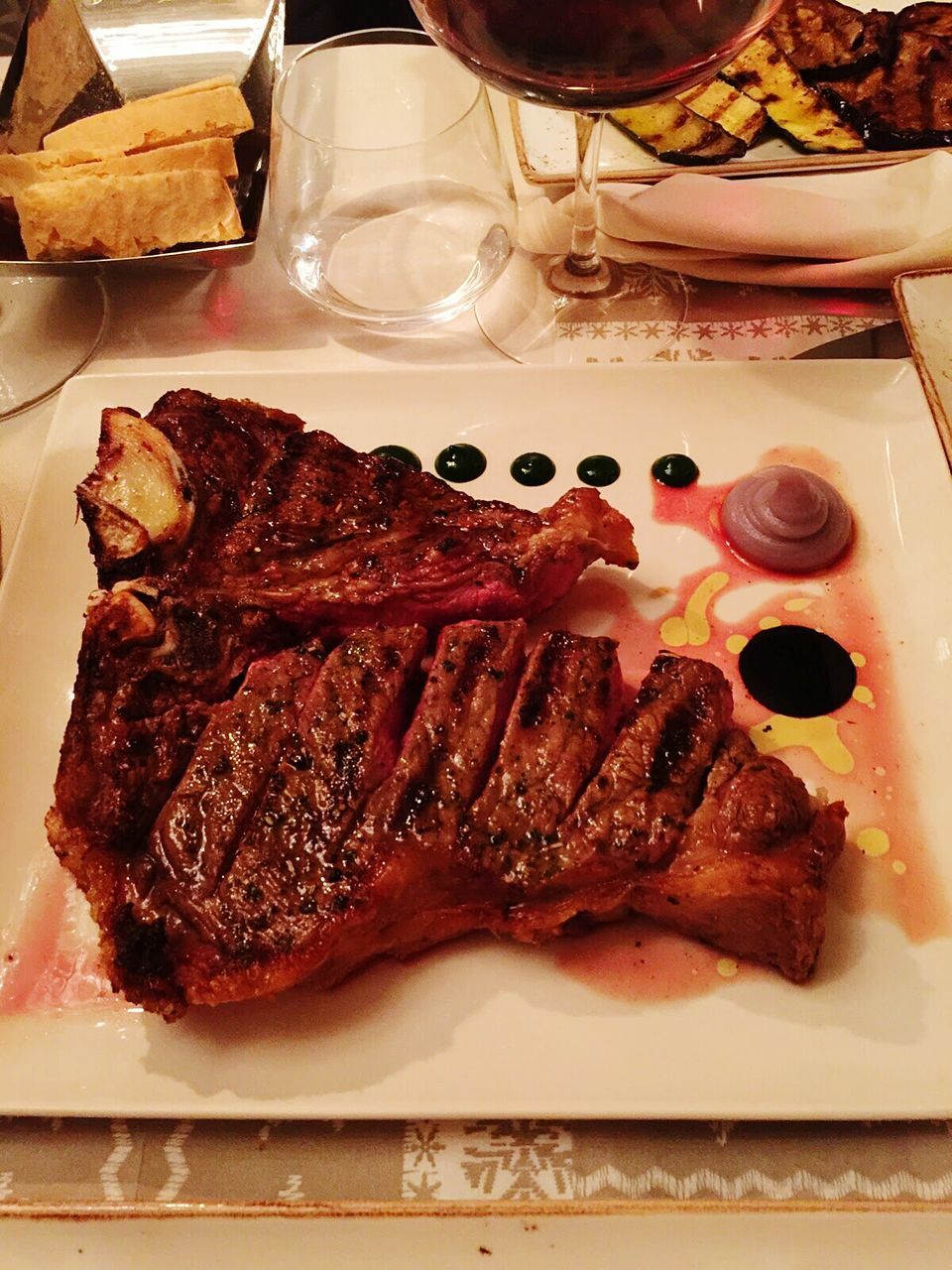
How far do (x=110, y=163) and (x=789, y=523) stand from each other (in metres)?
2.52

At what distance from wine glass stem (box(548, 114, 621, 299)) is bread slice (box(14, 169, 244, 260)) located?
113cm

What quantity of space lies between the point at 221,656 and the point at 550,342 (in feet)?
5.86

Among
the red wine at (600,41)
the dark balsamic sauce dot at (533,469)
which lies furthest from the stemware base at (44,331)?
the red wine at (600,41)

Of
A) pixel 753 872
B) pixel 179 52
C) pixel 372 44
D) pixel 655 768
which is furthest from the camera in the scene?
pixel 372 44

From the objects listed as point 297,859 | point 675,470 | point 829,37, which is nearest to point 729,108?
point 829,37

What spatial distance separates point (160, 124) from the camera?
11.7 ft

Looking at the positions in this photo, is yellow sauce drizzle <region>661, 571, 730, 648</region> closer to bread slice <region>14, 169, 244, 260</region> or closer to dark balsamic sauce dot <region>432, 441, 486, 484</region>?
dark balsamic sauce dot <region>432, 441, 486, 484</region>

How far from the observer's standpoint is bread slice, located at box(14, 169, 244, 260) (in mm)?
3354

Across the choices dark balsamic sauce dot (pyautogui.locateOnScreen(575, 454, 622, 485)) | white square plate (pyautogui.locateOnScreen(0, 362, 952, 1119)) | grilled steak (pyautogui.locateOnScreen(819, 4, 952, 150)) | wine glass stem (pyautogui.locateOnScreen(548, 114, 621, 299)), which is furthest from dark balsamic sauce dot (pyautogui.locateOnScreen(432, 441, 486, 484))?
grilled steak (pyautogui.locateOnScreen(819, 4, 952, 150))

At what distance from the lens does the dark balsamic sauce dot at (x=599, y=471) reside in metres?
3.12

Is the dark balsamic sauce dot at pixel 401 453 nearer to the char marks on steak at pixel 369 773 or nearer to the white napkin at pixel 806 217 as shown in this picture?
the char marks on steak at pixel 369 773

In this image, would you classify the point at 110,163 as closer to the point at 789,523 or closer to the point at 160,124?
the point at 160,124

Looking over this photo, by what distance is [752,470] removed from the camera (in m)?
3.10

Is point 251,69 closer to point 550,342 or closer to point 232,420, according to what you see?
point 550,342
